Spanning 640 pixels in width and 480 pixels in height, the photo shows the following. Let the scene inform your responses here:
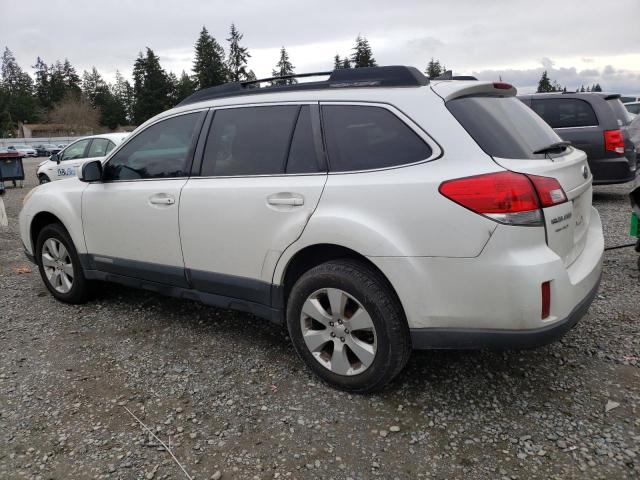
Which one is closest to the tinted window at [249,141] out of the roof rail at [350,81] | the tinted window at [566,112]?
the roof rail at [350,81]

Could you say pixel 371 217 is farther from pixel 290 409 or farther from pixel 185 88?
pixel 185 88

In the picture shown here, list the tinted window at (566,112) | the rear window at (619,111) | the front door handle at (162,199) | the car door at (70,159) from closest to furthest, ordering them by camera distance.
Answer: the front door handle at (162,199) < the tinted window at (566,112) < the rear window at (619,111) < the car door at (70,159)

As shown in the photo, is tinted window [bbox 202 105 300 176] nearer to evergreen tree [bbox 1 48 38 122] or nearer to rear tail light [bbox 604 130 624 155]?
rear tail light [bbox 604 130 624 155]

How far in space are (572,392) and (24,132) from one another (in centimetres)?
10179

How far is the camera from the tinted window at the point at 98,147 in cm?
1215

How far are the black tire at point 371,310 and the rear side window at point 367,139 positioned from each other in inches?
22.6

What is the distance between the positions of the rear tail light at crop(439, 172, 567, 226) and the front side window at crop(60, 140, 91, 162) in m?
12.3

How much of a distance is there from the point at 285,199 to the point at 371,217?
1.94 feet

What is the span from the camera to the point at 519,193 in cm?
240

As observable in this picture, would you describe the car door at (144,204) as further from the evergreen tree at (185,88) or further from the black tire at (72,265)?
the evergreen tree at (185,88)

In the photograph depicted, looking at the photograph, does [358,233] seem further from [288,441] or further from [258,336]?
[258,336]

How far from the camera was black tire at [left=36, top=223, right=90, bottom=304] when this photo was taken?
14.8 ft

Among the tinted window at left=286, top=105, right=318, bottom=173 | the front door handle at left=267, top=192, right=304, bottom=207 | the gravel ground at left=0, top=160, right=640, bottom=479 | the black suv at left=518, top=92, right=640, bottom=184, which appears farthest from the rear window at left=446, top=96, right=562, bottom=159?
the black suv at left=518, top=92, right=640, bottom=184

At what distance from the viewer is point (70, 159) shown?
1321cm
